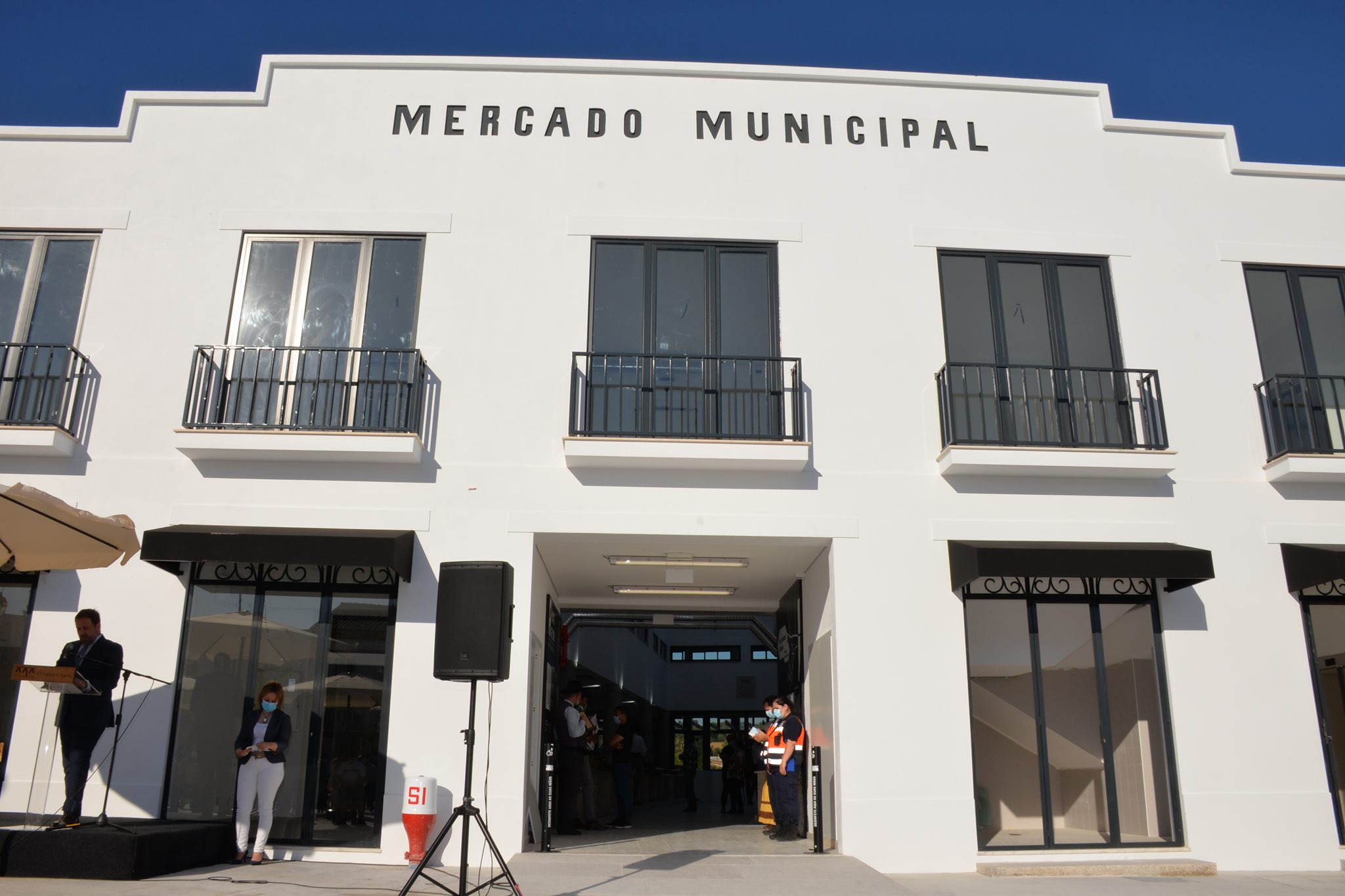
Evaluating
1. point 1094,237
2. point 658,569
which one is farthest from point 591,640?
point 1094,237

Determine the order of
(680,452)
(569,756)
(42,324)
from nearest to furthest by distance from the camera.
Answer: (680,452) < (42,324) < (569,756)

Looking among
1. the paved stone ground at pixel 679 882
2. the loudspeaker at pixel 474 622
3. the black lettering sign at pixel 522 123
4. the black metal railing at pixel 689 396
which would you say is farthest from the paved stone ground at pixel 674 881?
the black lettering sign at pixel 522 123

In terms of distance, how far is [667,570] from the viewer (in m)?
11.3

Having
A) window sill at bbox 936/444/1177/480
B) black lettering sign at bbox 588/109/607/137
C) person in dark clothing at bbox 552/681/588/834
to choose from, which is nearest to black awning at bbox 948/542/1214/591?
window sill at bbox 936/444/1177/480

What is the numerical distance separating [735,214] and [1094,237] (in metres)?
3.87

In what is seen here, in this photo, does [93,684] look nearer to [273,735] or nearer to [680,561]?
[273,735]

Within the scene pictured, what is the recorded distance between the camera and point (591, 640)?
70.4 feet

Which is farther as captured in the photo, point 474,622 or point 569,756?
point 569,756

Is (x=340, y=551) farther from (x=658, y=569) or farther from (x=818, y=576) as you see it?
(x=818, y=576)

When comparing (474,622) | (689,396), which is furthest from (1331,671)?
(474,622)

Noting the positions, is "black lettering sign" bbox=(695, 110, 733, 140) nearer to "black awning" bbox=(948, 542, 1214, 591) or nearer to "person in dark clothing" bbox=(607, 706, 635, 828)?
"black awning" bbox=(948, 542, 1214, 591)

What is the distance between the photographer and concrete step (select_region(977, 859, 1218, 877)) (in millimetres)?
8742

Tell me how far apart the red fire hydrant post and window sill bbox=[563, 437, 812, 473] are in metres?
3.15

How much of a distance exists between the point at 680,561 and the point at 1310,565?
6127mm
